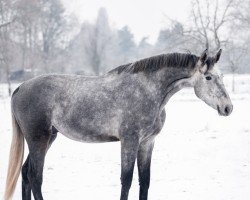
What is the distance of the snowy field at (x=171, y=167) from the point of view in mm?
5246

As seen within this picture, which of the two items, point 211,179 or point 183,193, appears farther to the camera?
point 211,179

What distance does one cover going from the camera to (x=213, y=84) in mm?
4055

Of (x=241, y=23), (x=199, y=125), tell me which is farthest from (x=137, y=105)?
(x=241, y=23)

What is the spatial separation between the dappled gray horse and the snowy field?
3.16 ft

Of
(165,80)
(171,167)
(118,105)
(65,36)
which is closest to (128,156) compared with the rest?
(118,105)

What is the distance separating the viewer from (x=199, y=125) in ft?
34.5

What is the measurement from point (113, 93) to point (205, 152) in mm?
3850

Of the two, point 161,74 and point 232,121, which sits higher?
point 161,74

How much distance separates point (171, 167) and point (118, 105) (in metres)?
2.86

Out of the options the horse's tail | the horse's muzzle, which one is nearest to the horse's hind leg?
the horse's tail

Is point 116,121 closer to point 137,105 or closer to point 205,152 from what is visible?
point 137,105

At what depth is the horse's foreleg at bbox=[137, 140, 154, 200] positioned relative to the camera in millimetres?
4340

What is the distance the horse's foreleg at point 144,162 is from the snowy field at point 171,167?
64cm

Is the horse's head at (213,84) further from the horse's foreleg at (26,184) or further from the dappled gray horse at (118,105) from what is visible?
the horse's foreleg at (26,184)
